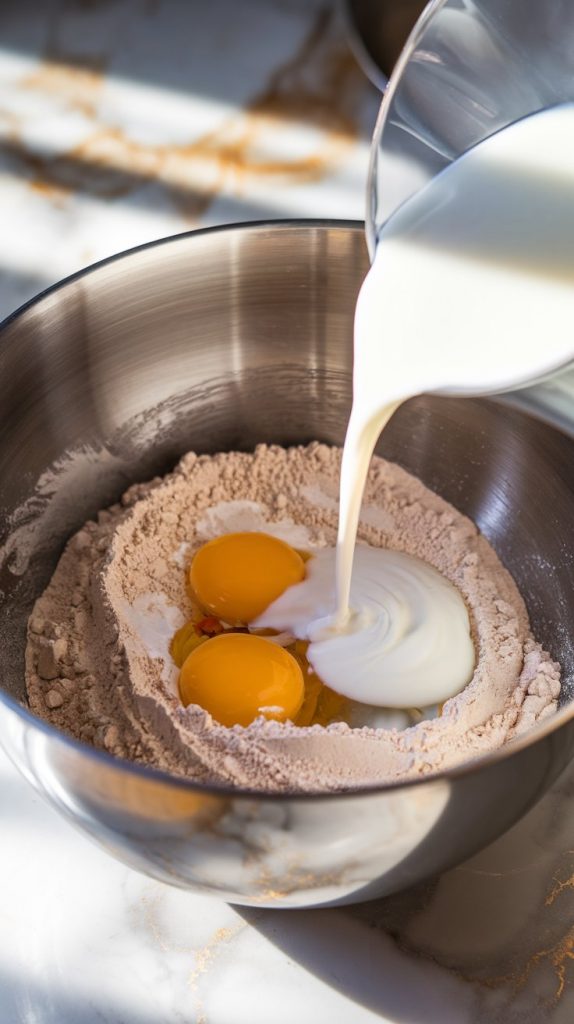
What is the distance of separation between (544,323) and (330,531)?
0.58m

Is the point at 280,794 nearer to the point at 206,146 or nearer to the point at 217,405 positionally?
the point at 217,405

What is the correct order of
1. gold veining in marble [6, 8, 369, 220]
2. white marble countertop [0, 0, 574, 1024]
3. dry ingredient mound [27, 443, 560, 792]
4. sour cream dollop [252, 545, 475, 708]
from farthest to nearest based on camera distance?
gold veining in marble [6, 8, 369, 220], sour cream dollop [252, 545, 475, 708], dry ingredient mound [27, 443, 560, 792], white marble countertop [0, 0, 574, 1024]

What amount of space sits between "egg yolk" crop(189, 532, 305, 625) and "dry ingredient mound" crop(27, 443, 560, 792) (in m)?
0.06

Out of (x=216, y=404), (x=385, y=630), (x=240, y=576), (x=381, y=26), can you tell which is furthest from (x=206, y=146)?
(x=385, y=630)

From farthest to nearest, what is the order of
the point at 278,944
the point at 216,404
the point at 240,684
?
the point at 216,404 → the point at 240,684 → the point at 278,944

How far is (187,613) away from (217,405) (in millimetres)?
341

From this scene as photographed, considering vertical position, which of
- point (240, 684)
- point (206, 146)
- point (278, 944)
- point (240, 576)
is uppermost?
point (206, 146)

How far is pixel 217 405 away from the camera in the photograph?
5.99 ft

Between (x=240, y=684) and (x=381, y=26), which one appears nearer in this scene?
(x=240, y=684)

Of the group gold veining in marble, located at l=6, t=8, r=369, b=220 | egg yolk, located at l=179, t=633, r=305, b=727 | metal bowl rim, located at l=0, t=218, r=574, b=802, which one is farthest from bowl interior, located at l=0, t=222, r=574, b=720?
gold veining in marble, located at l=6, t=8, r=369, b=220

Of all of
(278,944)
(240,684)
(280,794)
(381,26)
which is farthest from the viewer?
(381,26)

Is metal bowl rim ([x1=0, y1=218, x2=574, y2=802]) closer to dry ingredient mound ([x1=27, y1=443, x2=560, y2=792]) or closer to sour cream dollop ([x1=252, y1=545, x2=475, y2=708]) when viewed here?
dry ingredient mound ([x1=27, y1=443, x2=560, y2=792])

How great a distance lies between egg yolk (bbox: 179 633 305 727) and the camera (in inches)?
58.4

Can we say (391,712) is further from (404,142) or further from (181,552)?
(404,142)
